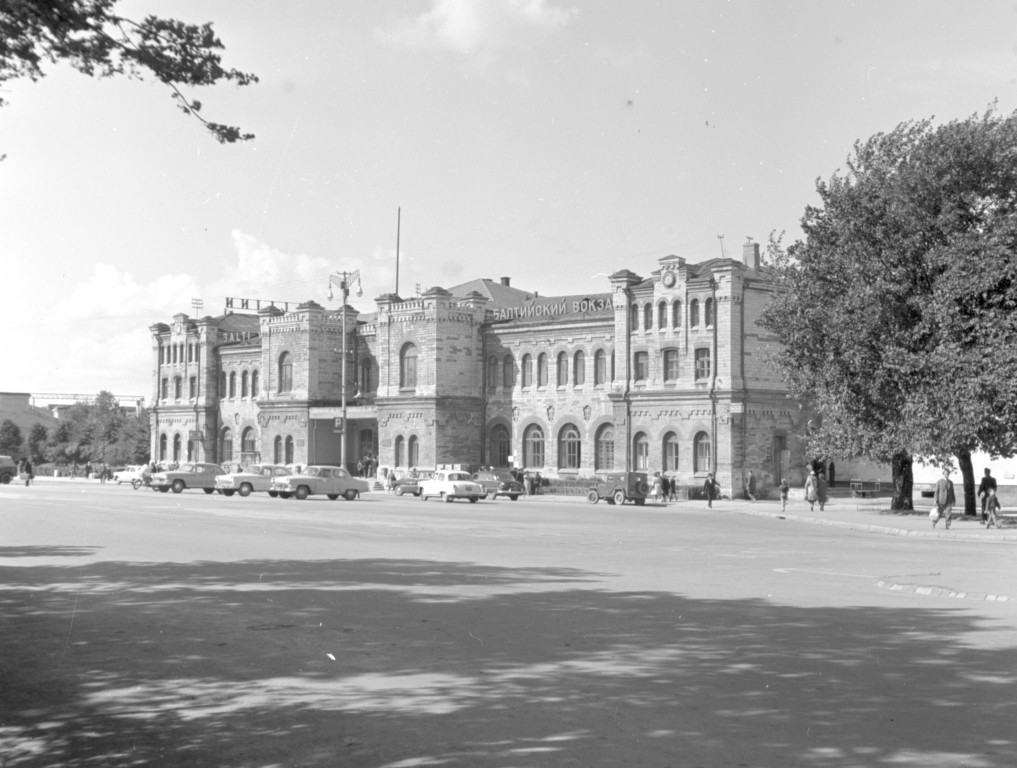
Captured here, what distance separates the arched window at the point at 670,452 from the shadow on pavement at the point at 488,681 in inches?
1657

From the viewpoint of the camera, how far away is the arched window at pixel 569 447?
6072cm

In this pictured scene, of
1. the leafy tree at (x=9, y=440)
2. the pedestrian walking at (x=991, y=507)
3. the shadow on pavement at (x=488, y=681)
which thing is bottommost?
the shadow on pavement at (x=488, y=681)

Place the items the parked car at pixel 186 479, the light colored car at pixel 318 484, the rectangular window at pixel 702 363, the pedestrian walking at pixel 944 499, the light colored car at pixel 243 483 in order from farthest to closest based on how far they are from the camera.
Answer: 1. the rectangular window at pixel 702 363
2. the parked car at pixel 186 479
3. the light colored car at pixel 243 483
4. the light colored car at pixel 318 484
5. the pedestrian walking at pixel 944 499

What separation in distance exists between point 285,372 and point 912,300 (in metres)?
48.3

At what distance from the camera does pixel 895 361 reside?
32656 mm

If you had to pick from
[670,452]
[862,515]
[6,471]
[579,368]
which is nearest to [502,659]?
[862,515]

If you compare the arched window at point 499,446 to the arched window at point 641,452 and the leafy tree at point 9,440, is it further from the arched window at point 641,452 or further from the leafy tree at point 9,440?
the leafy tree at point 9,440

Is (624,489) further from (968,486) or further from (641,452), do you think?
(968,486)

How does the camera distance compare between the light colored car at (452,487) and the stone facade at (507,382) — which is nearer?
the light colored car at (452,487)

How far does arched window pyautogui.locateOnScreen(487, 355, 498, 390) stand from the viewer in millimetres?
65312

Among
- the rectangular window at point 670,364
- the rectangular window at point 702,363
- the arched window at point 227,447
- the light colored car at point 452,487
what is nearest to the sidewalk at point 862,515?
the light colored car at point 452,487

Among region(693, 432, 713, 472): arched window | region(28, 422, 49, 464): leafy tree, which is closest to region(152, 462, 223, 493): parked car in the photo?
region(693, 432, 713, 472): arched window

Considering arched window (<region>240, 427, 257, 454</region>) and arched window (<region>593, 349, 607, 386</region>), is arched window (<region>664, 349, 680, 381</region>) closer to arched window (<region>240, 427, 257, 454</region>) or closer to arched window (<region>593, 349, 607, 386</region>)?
arched window (<region>593, 349, 607, 386</region>)

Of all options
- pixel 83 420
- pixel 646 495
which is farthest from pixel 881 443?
pixel 83 420
